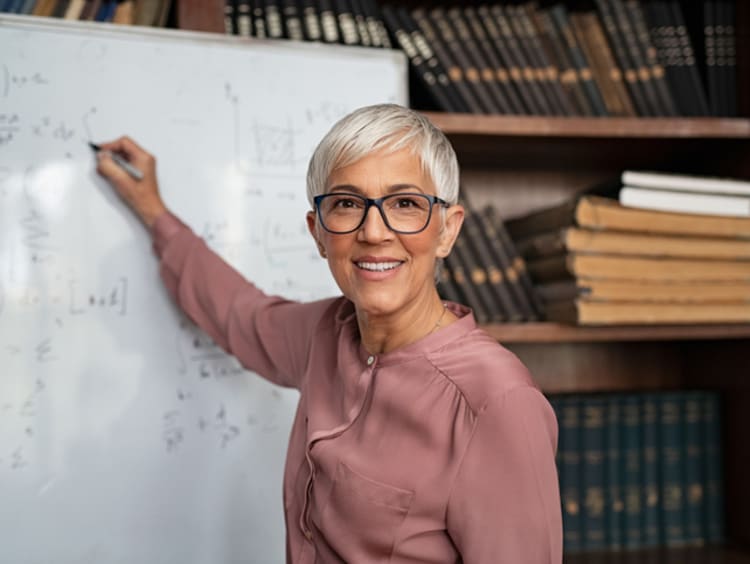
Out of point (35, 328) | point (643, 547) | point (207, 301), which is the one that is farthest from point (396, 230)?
point (643, 547)

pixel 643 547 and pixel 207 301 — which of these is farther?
pixel 643 547

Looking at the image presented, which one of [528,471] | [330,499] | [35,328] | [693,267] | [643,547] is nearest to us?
[528,471]

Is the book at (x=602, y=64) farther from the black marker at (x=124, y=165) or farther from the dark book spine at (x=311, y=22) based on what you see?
the black marker at (x=124, y=165)

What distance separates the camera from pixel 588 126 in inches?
62.7

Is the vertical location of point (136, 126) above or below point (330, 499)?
above

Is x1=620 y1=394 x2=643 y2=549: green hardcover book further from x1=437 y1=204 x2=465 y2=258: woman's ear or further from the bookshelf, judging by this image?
x1=437 y1=204 x2=465 y2=258: woman's ear

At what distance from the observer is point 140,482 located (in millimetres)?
1319

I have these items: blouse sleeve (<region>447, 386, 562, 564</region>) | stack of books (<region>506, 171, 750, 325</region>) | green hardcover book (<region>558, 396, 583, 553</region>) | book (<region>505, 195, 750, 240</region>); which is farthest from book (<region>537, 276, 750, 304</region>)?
blouse sleeve (<region>447, 386, 562, 564</region>)

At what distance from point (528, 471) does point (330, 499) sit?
285mm

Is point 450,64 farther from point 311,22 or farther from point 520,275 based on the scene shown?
point 520,275

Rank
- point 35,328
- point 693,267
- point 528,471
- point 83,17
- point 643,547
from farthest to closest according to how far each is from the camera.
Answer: point 643,547, point 693,267, point 83,17, point 35,328, point 528,471

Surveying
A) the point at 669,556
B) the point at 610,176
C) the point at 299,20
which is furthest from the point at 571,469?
the point at 299,20

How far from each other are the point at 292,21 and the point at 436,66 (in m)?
0.32

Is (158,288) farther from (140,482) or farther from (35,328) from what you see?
(140,482)
